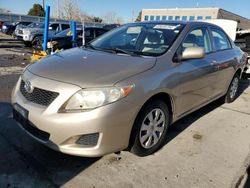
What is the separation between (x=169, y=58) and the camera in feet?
10.9

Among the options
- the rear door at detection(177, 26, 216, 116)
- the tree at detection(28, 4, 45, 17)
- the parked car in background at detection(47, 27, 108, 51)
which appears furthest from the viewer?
the tree at detection(28, 4, 45, 17)

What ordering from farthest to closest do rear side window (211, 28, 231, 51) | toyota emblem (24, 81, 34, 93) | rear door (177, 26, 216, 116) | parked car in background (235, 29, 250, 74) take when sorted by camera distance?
parked car in background (235, 29, 250, 74)
rear side window (211, 28, 231, 51)
rear door (177, 26, 216, 116)
toyota emblem (24, 81, 34, 93)

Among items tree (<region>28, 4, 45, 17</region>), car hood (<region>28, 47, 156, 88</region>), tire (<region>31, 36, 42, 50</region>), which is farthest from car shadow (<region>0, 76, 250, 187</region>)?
tree (<region>28, 4, 45, 17</region>)

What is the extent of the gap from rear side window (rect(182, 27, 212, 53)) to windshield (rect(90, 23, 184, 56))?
0.18 meters

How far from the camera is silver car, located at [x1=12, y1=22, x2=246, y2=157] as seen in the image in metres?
2.59

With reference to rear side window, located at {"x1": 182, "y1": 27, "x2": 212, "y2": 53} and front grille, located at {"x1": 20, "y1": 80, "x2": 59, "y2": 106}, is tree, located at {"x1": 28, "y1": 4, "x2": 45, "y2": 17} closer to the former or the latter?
rear side window, located at {"x1": 182, "y1": 27, "x2": 212, "y2": 53}

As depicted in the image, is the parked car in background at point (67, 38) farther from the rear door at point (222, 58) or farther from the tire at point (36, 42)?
the rear door at point (222, 58)

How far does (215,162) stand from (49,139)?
197cm

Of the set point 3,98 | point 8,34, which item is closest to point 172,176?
point 3,98

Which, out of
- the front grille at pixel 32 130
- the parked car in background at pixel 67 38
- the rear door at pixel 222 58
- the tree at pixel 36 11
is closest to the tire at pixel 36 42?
the parked car in background at pixel 67 38

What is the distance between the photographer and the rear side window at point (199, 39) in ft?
12.5

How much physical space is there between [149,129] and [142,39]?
1387 millimetres

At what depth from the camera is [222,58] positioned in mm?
4590

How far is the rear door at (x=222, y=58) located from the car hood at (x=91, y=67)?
70.4 inches
